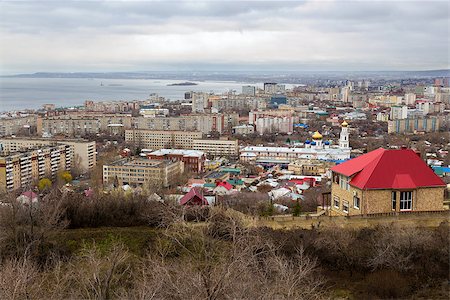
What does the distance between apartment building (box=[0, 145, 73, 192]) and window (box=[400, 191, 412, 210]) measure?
13597 mm

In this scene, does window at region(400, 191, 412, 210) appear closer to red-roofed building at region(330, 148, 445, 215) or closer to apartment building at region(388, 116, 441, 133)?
red-roofed building at region(330, 148, 445, 215)

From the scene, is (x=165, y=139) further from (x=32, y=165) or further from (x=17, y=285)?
(x=17, y=285)

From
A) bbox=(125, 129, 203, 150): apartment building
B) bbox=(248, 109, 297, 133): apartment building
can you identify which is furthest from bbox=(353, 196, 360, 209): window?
bbox=(248, 109, 297, 133): apartment building

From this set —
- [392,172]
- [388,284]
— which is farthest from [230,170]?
[388,284]

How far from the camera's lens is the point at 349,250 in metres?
6.81

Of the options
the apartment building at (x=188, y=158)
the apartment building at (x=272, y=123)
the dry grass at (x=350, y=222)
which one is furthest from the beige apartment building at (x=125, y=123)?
the dry grass at (x=350, y=222)

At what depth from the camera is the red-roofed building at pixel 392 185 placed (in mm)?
7699

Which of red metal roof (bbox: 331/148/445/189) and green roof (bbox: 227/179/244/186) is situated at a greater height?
red metal roof (bbox: 331/148/445/189)

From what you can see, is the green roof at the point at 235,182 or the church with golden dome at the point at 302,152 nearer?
the green roof at the point at 235,182

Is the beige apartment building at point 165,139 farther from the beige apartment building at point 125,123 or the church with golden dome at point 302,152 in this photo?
the beige apartment building at point 125,123

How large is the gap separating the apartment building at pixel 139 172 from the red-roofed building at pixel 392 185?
40.5 ft

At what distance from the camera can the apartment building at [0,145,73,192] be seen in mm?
19250

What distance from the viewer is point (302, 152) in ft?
85.9

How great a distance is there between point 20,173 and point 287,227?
14.8 meters
